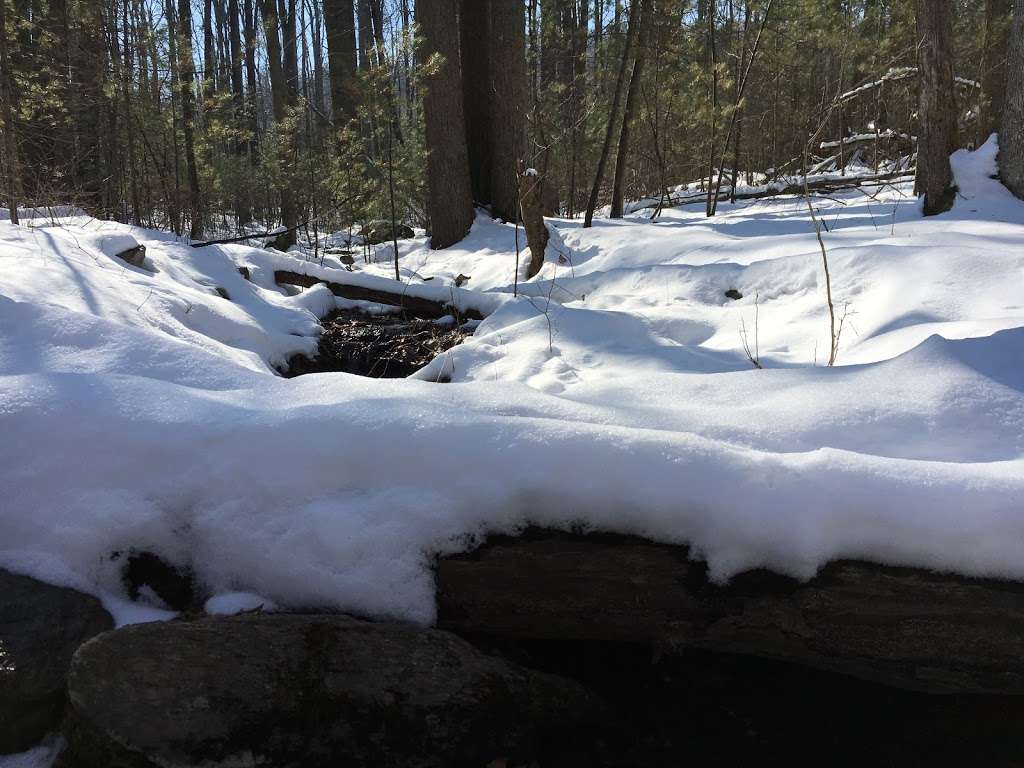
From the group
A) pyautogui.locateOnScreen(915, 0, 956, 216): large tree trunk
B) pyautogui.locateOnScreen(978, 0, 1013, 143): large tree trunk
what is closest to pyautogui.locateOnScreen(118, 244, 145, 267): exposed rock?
pyautogui.locateOnScreen(915, 0, 956, 216): large tree trunk

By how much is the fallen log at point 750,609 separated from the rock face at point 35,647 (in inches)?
35.1

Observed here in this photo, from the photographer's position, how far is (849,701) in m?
1.99

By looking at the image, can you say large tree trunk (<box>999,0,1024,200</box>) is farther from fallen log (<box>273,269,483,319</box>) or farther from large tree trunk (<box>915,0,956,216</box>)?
fallen log (<box>273,269,483,319</box>)

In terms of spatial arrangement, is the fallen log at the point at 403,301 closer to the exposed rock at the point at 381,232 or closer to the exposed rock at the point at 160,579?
the exposed rock at the point at 160,579

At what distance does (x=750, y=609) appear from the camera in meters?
1.75

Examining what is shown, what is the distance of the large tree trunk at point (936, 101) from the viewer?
5773mm

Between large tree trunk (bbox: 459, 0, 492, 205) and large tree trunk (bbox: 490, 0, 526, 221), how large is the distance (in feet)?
0.35

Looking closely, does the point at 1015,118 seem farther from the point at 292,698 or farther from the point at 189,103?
the point at 189,103

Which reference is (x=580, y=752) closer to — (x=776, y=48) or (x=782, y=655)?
(x=782, y=655)

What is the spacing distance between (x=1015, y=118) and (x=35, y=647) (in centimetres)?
703

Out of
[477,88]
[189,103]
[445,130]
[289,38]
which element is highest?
[289,38]

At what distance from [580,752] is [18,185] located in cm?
772

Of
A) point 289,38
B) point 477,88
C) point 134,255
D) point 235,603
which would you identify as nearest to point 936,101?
point 477,88

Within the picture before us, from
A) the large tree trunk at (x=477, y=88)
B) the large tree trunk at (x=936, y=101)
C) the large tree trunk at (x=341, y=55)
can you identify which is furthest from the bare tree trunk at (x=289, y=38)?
the large tree trunk at (x=936, y=101)
